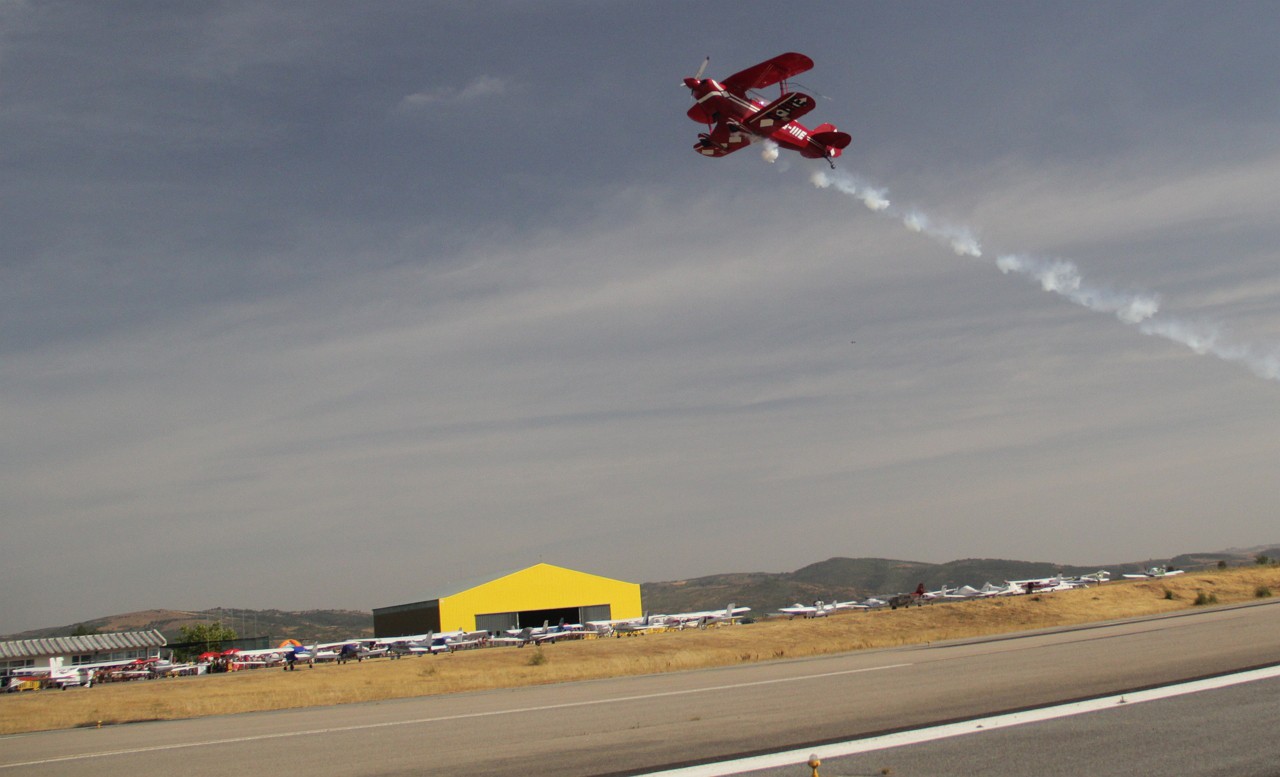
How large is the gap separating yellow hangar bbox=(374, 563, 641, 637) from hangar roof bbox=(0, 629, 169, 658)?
2766 centimetres

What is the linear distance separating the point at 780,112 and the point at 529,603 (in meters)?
66.7

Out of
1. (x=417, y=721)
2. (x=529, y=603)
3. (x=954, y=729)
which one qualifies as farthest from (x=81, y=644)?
(x=954, y=729)

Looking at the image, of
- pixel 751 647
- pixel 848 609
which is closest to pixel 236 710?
pixel 751 647

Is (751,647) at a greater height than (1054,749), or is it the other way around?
(1054,749)

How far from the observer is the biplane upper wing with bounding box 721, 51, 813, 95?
29.7m

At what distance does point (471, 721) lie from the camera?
60.6 feet

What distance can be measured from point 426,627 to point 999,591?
61.4 m

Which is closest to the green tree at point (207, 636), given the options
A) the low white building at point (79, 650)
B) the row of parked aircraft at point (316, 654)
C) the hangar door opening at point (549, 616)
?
the low white building at point (79, 650)

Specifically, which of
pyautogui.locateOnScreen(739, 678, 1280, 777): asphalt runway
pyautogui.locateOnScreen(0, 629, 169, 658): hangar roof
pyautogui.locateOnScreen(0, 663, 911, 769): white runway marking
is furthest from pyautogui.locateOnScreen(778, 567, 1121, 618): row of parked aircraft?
pyautogui.locateOnScreen(739, 678, 1280, 777): asphalt runway

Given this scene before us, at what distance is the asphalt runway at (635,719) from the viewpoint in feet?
44.0

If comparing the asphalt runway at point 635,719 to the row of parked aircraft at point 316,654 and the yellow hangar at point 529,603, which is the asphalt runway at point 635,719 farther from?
the yellow hangar at point 529,603

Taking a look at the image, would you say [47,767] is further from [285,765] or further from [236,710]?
[236,710]

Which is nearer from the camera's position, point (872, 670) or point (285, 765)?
point (285, 765)

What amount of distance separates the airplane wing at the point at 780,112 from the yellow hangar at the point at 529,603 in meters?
63.8
